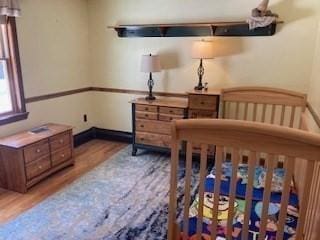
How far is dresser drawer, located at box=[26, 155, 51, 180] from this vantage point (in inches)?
115

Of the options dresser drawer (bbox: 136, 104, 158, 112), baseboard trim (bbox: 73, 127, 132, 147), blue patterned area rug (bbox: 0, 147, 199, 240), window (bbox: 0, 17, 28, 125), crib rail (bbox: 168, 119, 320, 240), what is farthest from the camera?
baseboard trim (bbox: 73, 127, 132, 147)

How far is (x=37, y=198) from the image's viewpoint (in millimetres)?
2824

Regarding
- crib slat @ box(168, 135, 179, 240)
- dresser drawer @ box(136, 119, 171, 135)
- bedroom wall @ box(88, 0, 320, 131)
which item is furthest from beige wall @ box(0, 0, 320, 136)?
crib slat @ box(168, 135, 179, 240)

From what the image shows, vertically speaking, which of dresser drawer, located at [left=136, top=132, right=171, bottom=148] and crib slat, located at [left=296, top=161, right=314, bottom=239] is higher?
crib slat, located at [left=296, top=161, right=314, bottom=239]

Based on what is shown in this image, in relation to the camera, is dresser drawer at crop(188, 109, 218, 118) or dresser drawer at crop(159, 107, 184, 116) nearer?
dresser drawer at crop(188, 109, 218, 118)

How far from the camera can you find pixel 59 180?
10.5ft

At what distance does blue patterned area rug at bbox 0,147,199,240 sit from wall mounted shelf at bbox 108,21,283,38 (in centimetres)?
178

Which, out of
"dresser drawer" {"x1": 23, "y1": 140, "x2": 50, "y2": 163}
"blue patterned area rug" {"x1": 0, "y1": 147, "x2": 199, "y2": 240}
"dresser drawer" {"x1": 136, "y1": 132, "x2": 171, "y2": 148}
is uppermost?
"dresser drawer" {"x1": 23, "y1": 140, "x2": 50, "y2": 163}

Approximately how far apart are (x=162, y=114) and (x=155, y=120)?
0.43 ft

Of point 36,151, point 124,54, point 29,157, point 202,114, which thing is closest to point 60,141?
point 36,151

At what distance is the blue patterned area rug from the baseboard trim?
0.91 metres

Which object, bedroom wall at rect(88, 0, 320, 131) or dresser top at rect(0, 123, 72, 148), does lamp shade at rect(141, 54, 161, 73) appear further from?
dresser top at rect(0, 123, 72, 148)

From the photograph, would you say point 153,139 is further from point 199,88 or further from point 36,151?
point 36,151

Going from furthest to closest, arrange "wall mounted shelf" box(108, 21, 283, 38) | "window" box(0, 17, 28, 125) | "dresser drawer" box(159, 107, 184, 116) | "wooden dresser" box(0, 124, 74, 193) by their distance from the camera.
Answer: "dresser drawer" box(159, 107, 184, 116) → "wall mounted shelf" box(108, 21, 283, 38) → "window" box(0, 17, 28, 125) → "wooden dresser" box(0, 124, 74, 193)
